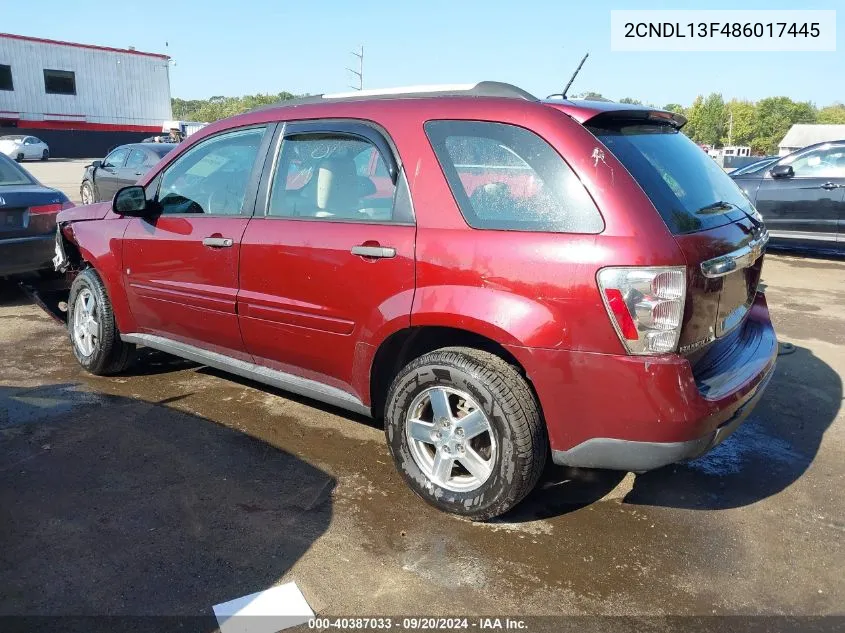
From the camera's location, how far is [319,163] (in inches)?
140

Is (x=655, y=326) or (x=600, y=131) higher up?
(x=600, y=131)

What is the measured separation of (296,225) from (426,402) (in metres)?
1.12

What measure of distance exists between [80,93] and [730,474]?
46083 mm

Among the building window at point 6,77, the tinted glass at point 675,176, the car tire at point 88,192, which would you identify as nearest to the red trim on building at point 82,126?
the building window at point 6,77

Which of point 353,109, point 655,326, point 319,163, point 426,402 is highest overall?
point 353,109

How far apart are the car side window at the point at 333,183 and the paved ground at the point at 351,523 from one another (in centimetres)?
128

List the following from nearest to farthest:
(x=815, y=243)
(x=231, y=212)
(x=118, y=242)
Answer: (x=231, y=212) → (x=118, y=242) → (x=815, y=243)

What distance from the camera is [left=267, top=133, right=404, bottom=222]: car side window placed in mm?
3225

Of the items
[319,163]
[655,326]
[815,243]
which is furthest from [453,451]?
[815,243]

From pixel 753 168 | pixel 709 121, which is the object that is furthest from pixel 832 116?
pixel 753 168

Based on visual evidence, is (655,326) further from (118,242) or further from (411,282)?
(118,242)

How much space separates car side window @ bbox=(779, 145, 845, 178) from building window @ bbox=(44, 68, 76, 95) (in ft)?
138

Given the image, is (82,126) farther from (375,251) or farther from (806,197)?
(375,251)

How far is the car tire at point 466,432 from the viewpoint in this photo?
9.28ft
